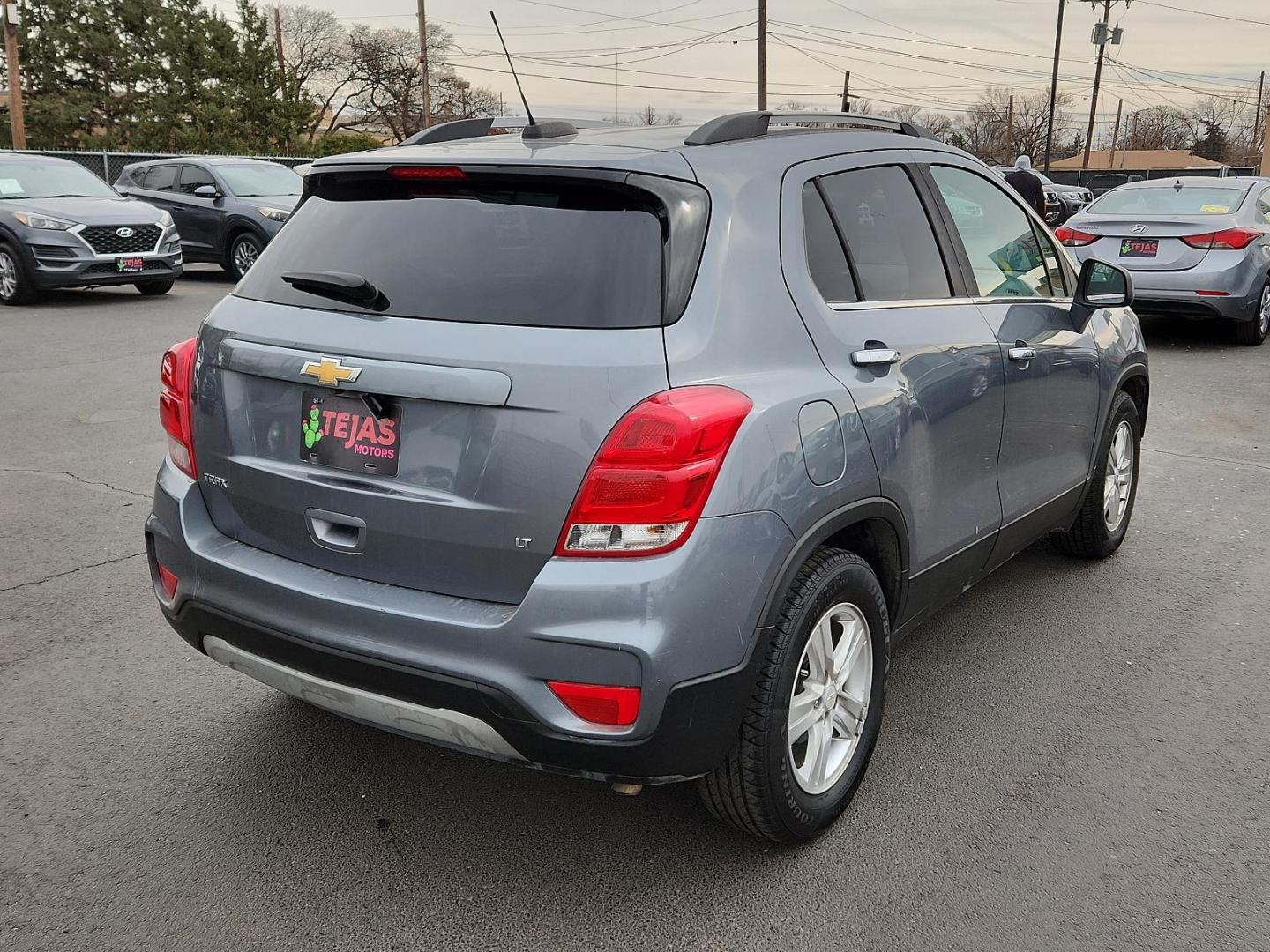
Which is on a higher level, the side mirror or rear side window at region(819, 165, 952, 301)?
rear side window at region(819, 165, 952, 301)

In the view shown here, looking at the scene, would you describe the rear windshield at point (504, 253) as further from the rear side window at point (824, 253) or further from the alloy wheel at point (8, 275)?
the alloy wheel at point (8, 275)

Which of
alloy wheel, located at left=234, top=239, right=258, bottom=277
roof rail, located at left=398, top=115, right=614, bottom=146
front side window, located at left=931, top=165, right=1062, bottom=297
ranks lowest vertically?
alloy wheel, located at left=234, top=239, right=258, bottom=277

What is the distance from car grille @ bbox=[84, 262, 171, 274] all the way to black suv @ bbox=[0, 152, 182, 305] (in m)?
0.01

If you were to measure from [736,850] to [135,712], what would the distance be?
200 centimetres

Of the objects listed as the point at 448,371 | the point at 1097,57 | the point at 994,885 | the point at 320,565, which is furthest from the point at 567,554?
the point at 1097,57

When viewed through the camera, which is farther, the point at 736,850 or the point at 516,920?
the point at 736,850

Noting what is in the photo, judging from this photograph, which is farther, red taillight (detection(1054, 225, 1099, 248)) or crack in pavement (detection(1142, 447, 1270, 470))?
red taillight (detection(1054, 225, 1099, 248))

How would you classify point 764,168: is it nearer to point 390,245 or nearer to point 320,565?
point 390,245

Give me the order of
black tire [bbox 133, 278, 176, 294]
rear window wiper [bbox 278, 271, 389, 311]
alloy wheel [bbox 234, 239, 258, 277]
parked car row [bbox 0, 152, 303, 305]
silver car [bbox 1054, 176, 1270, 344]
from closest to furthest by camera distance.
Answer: rear window wiper [bbox 278, 271, 389, 311] → silver car [bbox 1054, 176, 1270, 344] → parked car row [bbox 0, 152, 303, 305] → black tire [bbox 133, 278, 176, 294] → alloy wheel [bbox 234, 239, 258, 277]

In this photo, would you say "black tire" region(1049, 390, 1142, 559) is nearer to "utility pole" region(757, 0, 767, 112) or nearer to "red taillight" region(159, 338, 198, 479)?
"red taillight" region(159, 338, 198, 479)

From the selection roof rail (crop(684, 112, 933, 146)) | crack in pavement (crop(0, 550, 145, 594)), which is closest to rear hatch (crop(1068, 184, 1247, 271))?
roof rail (crop(684, 112, 933, 146))

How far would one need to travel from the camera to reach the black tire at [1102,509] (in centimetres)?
480

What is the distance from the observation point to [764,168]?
2973 mm

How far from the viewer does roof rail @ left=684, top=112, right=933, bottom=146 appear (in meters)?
2.98
